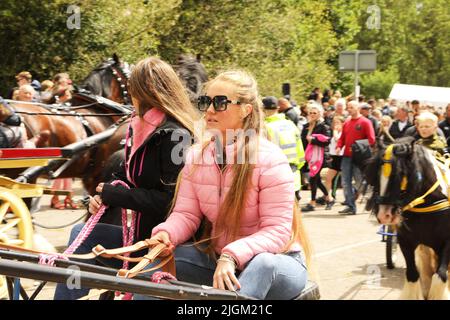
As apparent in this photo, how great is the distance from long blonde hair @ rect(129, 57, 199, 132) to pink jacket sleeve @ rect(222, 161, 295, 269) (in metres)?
0.74

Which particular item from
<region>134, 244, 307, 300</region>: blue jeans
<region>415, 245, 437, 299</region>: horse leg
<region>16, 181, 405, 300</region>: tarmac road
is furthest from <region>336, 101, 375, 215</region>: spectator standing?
<region>134, 244, 307, 300</region>: blue jeans

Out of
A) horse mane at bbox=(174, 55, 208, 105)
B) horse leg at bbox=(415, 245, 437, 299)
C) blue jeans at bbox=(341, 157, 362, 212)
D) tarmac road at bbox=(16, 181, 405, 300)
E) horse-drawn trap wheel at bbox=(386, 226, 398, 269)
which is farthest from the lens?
blue jeans at bbox=(341, 157, 362, 212)

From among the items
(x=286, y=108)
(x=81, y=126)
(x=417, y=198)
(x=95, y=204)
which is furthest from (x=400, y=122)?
(x=95, y=204)

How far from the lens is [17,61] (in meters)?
16.4

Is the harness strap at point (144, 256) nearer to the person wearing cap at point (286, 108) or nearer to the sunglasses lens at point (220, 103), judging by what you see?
the sunglasses lens at point (220, 103)

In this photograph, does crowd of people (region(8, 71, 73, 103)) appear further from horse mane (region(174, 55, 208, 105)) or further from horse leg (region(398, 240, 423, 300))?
horse leg (region(398, 240, 423, 300))

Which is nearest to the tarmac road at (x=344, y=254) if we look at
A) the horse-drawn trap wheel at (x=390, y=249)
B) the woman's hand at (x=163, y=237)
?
the horse-drawn trap wheel at (x=390, y=249)

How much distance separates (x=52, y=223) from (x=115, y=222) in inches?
257

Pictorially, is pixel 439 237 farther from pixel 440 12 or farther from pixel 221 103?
pixel 440 12

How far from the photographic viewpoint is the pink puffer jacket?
308cm

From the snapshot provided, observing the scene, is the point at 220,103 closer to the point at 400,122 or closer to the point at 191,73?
the point at 191,73

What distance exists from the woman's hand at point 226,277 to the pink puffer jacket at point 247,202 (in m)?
0.04

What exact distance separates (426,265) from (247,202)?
3.70 metres

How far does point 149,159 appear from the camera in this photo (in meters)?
3.70
